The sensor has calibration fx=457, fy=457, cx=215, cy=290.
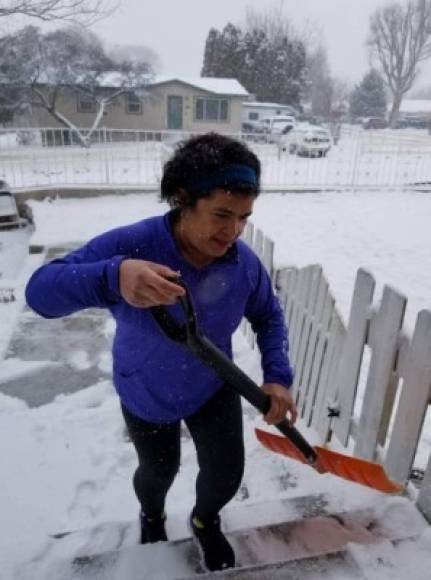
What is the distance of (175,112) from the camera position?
27750 millimetres

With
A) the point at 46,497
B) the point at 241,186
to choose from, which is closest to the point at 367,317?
the point at 241,186

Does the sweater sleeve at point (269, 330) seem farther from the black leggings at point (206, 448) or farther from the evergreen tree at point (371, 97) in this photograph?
the evergreen tree at point (371, 97)

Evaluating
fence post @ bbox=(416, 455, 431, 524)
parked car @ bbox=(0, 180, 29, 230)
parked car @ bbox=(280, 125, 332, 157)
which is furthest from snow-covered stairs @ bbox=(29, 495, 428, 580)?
parked car @ bbox=(280, 125, 332, 157)

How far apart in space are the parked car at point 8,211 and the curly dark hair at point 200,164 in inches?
310

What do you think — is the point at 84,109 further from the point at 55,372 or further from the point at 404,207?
the point at 55,372

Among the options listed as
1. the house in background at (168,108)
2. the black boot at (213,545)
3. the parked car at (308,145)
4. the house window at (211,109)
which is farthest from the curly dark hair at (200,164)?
the house window at (211,109)

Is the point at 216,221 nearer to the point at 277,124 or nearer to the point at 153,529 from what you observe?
the point at 153,529

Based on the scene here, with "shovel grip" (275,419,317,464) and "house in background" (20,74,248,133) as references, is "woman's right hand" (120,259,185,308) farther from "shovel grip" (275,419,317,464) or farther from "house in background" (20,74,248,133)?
"house in background" (20,74,248,133)

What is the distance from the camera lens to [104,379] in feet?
11.0

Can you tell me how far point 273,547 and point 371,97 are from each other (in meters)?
51.7

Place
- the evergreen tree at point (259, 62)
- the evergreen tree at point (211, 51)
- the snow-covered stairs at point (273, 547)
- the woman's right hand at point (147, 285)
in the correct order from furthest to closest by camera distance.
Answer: the evergreen tree at point (211, 51), the evergreen tree at point (259, 62), the snow-covered stairs at point (273, 547), the woman's right hand at point (147, 285)

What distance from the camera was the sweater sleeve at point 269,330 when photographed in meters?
1.63

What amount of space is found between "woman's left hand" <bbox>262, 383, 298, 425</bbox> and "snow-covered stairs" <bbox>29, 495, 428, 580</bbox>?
447 millimetres

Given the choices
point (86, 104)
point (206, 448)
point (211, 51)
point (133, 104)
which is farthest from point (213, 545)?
point (211, 51)
